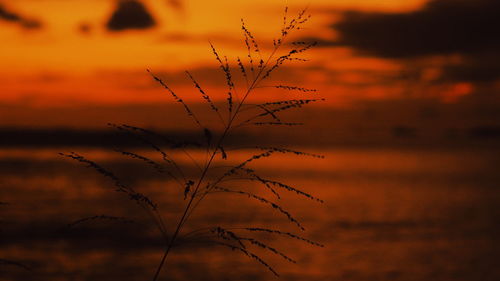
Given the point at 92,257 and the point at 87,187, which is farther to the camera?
the point at 87,187

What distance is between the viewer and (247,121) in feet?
11.1

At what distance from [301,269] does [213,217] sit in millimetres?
11791

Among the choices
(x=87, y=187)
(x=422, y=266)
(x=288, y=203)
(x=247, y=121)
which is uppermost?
(x=87, y=187)

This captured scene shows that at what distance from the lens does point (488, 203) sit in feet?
135

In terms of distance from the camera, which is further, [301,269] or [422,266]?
[422,266]

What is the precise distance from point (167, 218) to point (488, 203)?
16.9m

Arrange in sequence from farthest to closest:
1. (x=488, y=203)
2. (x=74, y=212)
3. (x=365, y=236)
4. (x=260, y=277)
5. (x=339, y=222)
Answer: (x=488, y=203)
(x=74, y=212)
(x=339, y=222)
(x=365, y=236)
(x=260, y=277)

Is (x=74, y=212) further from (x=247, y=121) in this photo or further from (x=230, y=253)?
(x=247, y=121)

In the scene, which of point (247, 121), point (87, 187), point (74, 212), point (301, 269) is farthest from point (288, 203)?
point (247, 121)

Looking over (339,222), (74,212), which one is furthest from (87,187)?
(339,222)

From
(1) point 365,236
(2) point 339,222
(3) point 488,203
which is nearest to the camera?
(1) point 365,236

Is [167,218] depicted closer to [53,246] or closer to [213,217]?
[213,217]

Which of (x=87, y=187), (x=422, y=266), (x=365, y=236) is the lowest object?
(x=422, y=266)

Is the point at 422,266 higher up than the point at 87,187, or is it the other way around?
the point at 87,187
